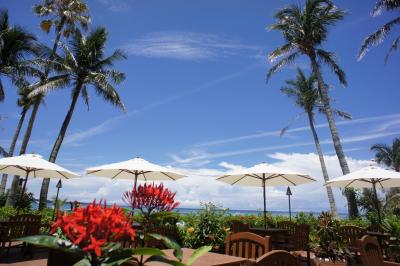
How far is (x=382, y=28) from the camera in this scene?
18891 mm

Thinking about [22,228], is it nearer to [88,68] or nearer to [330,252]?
[330,252]

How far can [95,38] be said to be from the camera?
830 inches

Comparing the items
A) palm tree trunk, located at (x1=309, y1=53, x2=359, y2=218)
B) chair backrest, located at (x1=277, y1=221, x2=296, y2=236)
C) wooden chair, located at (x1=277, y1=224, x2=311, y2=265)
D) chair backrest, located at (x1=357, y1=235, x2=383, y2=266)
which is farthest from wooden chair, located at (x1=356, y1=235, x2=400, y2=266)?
palm tree trunk, located at (x1=309, y1=53, x2=359, y2=218)

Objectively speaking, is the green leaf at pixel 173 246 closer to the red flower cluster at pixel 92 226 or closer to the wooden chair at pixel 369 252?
the red flower cluster at pixel 92 226

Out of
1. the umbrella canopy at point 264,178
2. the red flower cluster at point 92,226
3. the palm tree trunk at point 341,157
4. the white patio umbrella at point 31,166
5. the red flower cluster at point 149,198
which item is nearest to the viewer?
the red flower cluster at point 92,226

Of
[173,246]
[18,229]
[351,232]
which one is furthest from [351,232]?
[173,246]

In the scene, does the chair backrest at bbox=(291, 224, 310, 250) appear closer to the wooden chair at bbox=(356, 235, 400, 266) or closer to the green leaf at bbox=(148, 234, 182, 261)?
the wooden chair at bbox=(356, 235, 400, 266)

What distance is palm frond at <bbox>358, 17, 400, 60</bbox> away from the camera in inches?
734

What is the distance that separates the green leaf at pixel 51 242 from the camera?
4.57 feet

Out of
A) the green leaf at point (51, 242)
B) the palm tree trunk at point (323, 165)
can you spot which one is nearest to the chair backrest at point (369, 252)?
the green leaf at point (51, 242)

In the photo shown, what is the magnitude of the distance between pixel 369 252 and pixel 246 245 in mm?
1531

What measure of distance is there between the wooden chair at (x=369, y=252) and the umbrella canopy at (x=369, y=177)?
6283mm

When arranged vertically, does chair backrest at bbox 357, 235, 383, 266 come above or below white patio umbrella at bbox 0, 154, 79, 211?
below

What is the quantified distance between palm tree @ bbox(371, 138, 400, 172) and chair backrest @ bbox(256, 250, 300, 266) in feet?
185
